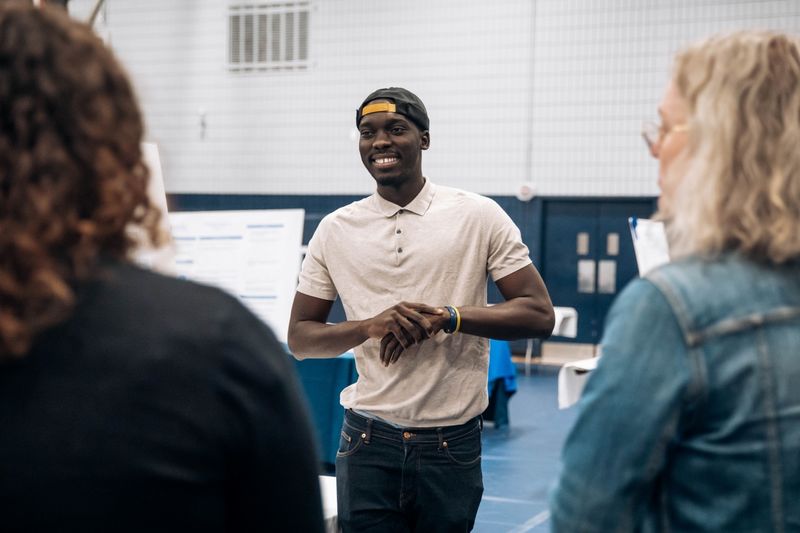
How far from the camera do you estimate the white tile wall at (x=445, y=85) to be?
10844mm

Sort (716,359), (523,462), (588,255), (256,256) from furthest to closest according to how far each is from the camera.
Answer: (588,255) < (523,462) < (256,256) < (716,359)

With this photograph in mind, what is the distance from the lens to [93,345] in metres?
0.77

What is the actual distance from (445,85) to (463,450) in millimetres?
9788

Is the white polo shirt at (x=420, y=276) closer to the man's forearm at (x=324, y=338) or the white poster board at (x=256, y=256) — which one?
the man's forearm at (x=324, y=338)

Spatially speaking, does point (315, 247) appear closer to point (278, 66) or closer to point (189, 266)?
point (189, 266)

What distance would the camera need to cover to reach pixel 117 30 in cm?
1306

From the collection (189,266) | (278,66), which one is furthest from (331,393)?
(278,66)

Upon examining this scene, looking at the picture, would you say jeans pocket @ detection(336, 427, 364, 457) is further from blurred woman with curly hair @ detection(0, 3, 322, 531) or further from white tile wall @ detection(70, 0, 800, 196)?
white tile wall @ detection(70, 0, 800, 196)

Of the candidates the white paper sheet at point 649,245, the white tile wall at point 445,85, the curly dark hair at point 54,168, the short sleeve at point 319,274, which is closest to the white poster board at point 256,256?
the short sleeve at point 319,274

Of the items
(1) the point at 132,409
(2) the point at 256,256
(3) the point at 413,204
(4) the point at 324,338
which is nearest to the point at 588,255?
(2) the point at 256,256

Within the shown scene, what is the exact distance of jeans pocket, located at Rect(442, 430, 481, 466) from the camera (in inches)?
88.4

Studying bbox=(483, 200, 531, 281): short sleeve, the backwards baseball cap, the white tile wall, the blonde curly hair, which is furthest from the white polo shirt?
the white tile wall

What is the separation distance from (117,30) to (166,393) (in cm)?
1343

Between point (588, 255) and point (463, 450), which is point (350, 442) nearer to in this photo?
point (463, 450)
